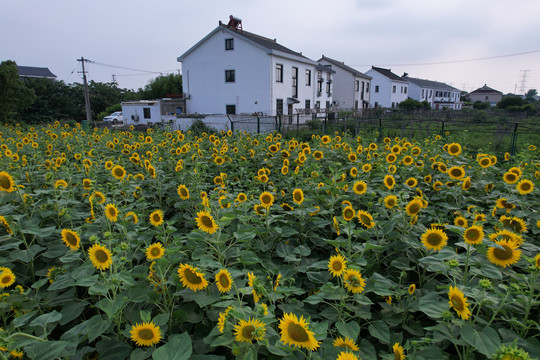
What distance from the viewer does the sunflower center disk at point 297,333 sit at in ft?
3.72

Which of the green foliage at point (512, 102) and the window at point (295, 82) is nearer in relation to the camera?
the window at point (295, 82)

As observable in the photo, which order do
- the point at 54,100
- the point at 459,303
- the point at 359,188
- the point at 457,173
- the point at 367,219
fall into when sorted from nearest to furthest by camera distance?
1. the point at 459,303
2. the point at 367,219
3. the point at 359,188
4. the point at 457,173
5. the point at 54,100

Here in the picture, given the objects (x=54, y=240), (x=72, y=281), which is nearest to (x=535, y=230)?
(x=72, y=281)

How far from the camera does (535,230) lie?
7.30 feet

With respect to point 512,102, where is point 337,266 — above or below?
below

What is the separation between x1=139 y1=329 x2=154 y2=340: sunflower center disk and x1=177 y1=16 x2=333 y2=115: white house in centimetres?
2688

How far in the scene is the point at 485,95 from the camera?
108m

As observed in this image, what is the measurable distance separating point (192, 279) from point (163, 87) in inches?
2007

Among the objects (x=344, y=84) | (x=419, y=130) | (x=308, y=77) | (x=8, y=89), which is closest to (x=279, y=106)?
(x=308, y=77)

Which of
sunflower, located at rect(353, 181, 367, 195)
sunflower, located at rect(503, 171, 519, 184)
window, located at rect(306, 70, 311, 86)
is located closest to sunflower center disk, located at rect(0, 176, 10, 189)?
sunflower, located at rect(353, 181, 367, 195)

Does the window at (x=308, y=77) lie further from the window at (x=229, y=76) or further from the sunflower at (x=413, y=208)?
the sunflower at (x=413, y=208)

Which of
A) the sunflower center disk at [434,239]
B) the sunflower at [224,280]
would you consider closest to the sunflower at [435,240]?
the sunflower center disk at [434,239]

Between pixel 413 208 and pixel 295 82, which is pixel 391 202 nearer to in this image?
pixel 413 208

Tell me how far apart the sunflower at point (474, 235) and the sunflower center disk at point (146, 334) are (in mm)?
1574
